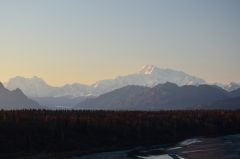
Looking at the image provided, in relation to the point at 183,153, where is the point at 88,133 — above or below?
above

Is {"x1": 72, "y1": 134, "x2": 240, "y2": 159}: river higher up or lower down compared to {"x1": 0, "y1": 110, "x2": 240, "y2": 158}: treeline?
lower down

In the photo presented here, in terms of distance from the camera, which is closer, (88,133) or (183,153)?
(183,153)

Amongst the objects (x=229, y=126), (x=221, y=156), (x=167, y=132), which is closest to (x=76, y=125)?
(x=167, y=132)

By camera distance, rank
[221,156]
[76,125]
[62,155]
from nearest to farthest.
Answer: [221,156] → [62,155] → [76,125]

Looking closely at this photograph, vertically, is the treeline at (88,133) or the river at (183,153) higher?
the treeline at (88,133)

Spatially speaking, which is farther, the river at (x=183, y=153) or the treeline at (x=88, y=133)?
the treeline at (x=88, y=133)

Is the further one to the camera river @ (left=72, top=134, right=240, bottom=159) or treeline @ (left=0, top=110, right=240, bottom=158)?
Result: treeline @ (left=0, top=110, right=240, bottom=158)

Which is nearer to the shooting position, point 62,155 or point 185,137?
point 62,155

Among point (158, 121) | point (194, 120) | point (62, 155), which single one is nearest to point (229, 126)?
point (194, 120)

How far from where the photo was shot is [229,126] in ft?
265

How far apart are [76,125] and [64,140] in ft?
22.5

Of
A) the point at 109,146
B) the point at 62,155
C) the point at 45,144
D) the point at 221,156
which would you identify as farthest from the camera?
the point at 109,146

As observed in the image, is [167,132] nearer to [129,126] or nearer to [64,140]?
[129,126]

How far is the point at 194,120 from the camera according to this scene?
79438 millimetres
